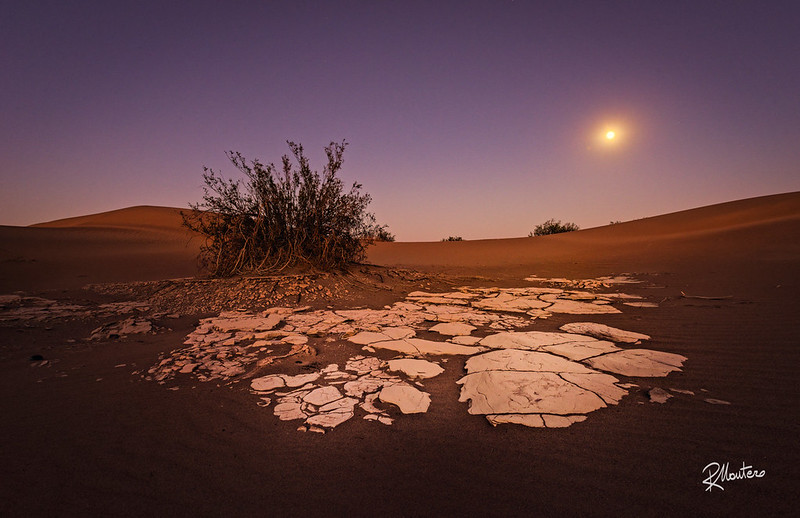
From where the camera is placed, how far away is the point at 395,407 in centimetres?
197

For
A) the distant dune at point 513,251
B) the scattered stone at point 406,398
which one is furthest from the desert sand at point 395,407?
the distant dune at point 513,251

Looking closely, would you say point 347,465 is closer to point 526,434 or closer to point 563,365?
point 526,434

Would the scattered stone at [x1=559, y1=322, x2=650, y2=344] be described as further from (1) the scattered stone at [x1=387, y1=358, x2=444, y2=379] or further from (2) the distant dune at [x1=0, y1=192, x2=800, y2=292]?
(2) the distant dune at [x1=0, y1=192, x2=800, y2=292]

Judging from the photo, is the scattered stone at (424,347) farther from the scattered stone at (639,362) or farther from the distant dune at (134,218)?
the distant dune at (134,218)

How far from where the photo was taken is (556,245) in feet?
51.0

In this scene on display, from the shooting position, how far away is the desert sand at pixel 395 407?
1.31m

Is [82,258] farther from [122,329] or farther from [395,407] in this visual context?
[395,407]

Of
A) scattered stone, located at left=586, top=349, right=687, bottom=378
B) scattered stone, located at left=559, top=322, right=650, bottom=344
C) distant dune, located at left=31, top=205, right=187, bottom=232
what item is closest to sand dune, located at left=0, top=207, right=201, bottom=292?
scattered stone, located at left=559, top=322, right=650, bottom=344

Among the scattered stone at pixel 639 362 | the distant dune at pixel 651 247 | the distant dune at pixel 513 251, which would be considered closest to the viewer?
the scattered stone at pixel 639 362

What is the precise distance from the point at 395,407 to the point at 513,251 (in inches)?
529
